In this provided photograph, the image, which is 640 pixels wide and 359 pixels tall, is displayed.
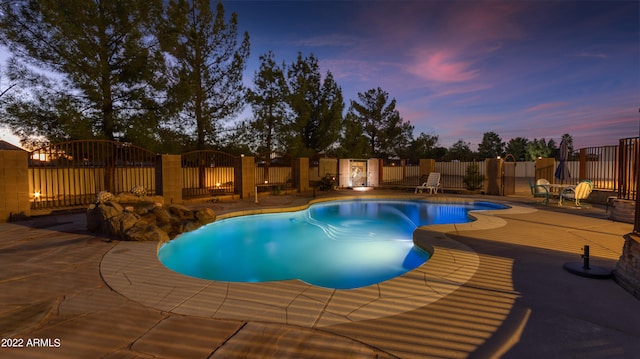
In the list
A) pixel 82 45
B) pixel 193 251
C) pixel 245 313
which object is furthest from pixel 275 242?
pixel 82 45

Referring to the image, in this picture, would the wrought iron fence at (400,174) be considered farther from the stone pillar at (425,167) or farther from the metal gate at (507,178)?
the metal gate at (507,178)

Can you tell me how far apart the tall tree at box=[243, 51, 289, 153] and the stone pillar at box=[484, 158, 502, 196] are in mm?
10551

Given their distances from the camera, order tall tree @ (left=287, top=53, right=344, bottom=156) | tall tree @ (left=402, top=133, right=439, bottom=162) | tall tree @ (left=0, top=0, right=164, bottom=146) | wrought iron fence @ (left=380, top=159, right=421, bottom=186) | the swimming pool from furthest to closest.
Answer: tall tree @ (left=402, top=133, right=439, bottom=162)
tall tree @ (left=287, top=53, right=344, bottom=156)
wrought iron fence @ (left=380, top=159, right=421, bottom=186)
tall tree @ (left=0, top=0, right=164, bottom=146)
the swimming pool

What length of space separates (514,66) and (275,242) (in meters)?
14.5

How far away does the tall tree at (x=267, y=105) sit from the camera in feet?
51.4

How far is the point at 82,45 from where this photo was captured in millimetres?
9055

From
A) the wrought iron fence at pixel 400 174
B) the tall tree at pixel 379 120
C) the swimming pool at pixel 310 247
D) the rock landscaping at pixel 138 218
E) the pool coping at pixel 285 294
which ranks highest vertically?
the tall tree at pixel 379 120

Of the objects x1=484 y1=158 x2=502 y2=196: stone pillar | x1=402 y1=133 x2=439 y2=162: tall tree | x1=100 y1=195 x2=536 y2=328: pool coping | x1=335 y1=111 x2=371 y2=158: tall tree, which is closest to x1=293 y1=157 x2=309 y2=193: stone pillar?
x1=335 y1=111 x2=371 y2=158: tall tree

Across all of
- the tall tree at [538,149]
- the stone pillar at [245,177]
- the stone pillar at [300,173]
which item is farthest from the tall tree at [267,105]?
the tall tree at [538,149]

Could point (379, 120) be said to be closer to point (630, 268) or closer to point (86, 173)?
point (86, 173)

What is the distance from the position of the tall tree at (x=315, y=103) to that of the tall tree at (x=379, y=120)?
9001 mm

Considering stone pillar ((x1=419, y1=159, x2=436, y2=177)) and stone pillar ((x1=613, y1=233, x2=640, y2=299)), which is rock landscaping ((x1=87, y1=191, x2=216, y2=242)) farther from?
stone pillar ((x1=419, y1=159, x2=436, y2=177))

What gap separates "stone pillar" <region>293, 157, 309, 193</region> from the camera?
1452 cm

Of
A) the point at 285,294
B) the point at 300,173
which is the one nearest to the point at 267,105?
the point at 300,173
